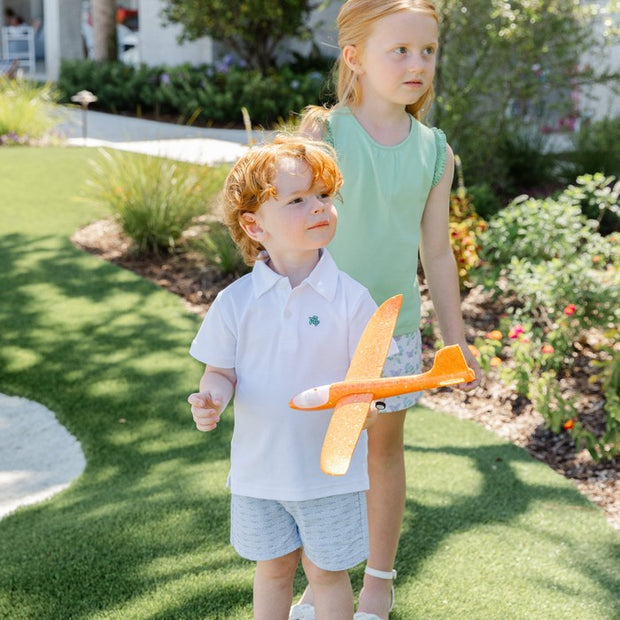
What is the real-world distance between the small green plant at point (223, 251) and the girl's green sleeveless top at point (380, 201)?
13.9 feet

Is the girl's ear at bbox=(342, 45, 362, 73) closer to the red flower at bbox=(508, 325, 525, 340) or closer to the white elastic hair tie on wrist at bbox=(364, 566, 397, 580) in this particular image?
the white elastic hair tie on wrist at bbox=(364, 566, 397, 580)

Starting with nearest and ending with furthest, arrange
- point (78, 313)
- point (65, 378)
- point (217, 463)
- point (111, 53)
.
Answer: point (217, 463), point (65, 378), point (78, 313), point (111, 53)

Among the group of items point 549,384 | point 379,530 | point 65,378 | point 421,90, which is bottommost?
point 65,378

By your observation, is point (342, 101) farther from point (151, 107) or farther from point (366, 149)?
point (151, 107)

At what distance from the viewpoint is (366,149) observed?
2334mm

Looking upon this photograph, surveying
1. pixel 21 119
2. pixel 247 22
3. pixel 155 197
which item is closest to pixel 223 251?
pixel 155 197

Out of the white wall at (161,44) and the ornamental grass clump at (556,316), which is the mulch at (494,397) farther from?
the white wall at (161,44)

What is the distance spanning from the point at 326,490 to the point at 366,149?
0.88 metres

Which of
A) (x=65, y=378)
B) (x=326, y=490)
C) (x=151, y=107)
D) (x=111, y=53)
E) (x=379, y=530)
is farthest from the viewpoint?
(x=111, y=53)

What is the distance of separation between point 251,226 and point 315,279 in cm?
19

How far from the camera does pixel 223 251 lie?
6.68 m

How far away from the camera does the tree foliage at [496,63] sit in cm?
711

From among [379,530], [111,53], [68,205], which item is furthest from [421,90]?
[111,53]

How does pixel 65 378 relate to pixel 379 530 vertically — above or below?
below
